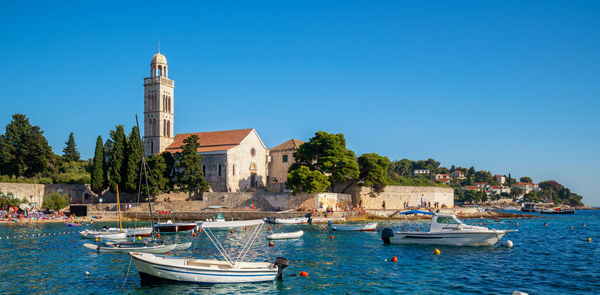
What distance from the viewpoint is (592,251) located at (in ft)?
88.8

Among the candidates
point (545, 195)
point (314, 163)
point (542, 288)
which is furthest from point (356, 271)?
point (545, 195)

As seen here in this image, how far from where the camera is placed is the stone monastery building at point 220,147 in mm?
58250

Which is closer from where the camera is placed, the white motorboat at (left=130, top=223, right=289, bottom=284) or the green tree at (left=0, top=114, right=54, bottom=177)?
the white motorboat at (left=130, top=223, right=289, bottom=284)

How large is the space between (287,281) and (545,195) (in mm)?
153020

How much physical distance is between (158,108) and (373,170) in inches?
1260

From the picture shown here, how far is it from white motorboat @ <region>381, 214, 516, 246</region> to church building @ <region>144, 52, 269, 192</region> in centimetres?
3324

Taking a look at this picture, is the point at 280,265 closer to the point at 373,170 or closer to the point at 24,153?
the point at 373,170

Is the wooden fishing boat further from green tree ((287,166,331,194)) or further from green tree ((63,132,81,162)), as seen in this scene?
green tree ((63,132,81,162))

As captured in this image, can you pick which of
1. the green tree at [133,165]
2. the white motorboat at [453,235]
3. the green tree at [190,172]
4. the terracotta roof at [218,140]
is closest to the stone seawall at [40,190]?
the green tree at [133,165]

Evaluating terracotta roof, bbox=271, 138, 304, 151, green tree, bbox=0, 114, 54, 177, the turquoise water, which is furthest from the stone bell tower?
the turquoise water

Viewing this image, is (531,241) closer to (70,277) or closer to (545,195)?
(70,277)

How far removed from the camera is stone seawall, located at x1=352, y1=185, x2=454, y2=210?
5575cm

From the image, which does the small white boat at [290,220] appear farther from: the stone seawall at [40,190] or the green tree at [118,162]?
Result: the stone seawall at [40,190]

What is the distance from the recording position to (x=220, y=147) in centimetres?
5944
